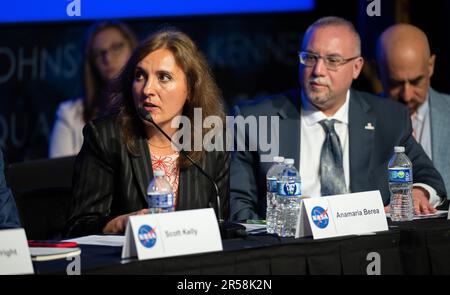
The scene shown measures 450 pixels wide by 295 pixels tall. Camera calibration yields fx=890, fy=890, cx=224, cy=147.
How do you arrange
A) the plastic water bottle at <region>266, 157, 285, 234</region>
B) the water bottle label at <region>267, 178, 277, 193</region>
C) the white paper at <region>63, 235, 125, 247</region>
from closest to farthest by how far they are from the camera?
the white paper at <region>63, 235, 125, 247</region> → the plastic water bottle at <region>266, 157, 285, 234</region> → the water bottle label at <region>267, 178, 277, 193</region>

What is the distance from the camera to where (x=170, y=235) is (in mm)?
2658

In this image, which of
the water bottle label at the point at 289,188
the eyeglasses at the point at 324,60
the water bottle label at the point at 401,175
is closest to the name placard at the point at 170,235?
the water bottle label at the point at 289,188

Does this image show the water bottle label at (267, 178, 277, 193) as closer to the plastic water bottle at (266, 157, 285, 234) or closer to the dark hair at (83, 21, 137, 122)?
the plastic water bottle at (266, 157, 285, 234)

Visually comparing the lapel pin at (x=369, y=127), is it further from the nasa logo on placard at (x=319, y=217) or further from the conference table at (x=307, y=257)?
the nasa logo on placard at (x=319, y=217)

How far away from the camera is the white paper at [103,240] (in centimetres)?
296

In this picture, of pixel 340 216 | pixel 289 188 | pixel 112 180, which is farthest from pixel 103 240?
pixel 340 216

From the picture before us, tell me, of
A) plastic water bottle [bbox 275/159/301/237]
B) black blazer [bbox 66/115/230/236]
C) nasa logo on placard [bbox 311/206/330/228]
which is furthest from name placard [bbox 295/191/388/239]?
black blazer [bbox 66/115/230/236]

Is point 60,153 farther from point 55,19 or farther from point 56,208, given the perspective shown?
point 56,208

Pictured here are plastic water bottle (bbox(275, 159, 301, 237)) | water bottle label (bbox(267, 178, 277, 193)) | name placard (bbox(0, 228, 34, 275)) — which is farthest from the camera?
water bottle label (bbox(267, 178, 277, 193))

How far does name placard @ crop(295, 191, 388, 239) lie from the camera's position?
299 cm

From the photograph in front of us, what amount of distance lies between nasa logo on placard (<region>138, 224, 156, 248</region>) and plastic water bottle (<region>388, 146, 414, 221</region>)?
1.22m

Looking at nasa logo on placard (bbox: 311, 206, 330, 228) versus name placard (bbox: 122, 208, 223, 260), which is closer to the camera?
name placard (bbox: 122, 208, 223, 260)

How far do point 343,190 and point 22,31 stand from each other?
2.98m

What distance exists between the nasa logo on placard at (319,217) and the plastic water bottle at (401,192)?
0.56 m
